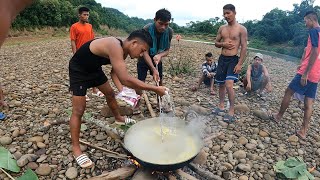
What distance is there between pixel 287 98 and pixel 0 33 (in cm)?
410

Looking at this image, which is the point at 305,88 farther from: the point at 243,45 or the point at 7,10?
the point at 7,10

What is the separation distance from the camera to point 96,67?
3037mm

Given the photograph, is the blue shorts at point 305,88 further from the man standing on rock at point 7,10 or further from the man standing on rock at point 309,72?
the man standing on rock at point 7,10

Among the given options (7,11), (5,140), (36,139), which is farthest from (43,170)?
(7,11)

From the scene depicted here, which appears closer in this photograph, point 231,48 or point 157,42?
point 157,42

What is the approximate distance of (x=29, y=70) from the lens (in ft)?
22.9

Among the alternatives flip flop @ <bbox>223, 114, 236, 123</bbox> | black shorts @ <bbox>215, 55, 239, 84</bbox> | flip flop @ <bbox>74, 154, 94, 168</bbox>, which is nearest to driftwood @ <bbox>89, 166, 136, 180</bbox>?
flip flop @ <bbox>74, 154, 94, 168</bbox>

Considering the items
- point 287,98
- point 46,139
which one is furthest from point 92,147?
point 287,98

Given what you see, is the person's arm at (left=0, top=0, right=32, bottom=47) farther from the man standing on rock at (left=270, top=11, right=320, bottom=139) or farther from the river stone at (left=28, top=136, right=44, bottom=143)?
the man standing on rock at (left=270, top=11, right=320, bottom=139)

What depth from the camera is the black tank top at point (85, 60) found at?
9.55 feet

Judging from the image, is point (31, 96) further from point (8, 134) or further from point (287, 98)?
point (287, 98)

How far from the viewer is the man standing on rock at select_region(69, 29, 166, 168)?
2654mm

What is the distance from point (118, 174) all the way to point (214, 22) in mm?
51373

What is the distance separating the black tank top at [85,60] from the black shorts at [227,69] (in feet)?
7.17
